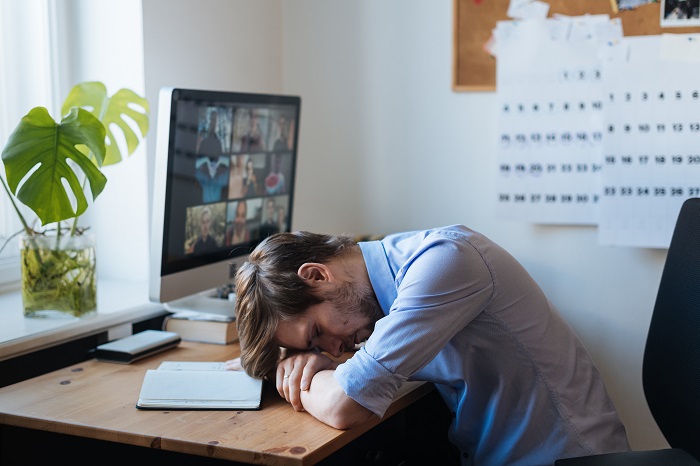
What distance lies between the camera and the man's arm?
4.46ft

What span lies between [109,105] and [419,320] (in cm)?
93

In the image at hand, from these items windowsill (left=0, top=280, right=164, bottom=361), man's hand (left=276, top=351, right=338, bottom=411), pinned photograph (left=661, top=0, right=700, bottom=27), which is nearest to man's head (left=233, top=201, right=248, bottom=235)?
windowsill (left=0, top=280, right=164, bottom=361)

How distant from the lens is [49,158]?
167 cm

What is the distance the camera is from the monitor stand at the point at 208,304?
2027 millimetres

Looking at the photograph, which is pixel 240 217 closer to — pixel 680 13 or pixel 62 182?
pixel 62 182

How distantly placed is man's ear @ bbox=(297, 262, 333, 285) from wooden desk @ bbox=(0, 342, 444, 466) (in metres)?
0.23

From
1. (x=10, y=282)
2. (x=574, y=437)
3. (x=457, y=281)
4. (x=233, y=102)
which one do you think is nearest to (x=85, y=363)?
(x=10, y=282)

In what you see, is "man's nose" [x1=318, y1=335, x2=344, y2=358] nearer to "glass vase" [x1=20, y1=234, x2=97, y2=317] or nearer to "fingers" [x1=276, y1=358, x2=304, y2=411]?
"fingers" [x1=276, y1=358, x2=304, y2=411]

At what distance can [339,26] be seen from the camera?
2545 mm

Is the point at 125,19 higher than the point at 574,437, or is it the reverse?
the point at 125,19

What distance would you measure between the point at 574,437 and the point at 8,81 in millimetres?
1557

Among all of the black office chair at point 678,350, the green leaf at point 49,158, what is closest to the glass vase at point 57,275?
the green leaf at point 49,158

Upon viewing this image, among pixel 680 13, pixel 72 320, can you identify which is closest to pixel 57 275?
pixel 72 320

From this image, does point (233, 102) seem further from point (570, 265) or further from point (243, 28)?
point (570, 265)
